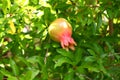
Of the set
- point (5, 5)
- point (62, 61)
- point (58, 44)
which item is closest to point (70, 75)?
point (62, 61)

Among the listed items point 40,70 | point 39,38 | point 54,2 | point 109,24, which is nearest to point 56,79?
point 40,70

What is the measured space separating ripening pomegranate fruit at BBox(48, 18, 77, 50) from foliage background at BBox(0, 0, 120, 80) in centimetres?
4

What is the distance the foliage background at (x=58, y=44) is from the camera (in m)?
1.53

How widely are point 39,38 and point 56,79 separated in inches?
9.8

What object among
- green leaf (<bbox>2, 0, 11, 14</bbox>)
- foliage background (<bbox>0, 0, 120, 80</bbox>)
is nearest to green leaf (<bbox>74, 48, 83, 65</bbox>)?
foliage background (<bbox>0, 0, 120, 80</bbox>)

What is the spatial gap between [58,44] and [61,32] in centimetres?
8

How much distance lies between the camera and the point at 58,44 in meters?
1.63

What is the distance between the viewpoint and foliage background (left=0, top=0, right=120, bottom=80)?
153cm

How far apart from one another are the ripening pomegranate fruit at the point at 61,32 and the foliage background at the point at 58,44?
4 centimetres

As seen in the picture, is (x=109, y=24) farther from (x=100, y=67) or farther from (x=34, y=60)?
(x=34, y=60)

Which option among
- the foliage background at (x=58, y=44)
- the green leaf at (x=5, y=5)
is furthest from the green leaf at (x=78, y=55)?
the green leaf at (x=5, y=5)

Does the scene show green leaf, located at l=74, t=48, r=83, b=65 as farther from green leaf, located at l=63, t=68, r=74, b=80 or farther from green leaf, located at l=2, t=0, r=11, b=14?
green leaf, located at l=2, t=0, r=11, b=14

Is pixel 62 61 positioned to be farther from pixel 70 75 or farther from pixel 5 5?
pixel 5 5

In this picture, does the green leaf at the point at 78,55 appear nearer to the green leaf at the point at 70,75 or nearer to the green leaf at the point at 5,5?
the green leaf at the point at 70,75
